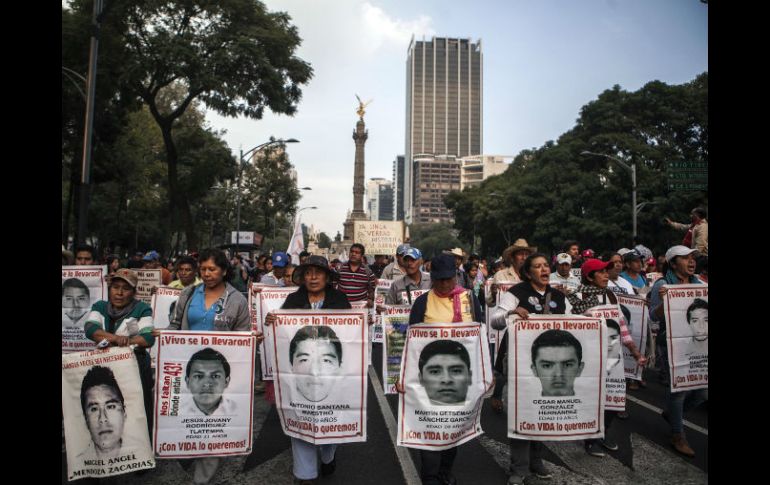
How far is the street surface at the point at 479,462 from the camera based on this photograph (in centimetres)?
458

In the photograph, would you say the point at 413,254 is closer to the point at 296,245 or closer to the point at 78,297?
the point at 78,297

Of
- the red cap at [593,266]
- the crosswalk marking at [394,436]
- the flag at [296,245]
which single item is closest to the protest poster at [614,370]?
the red cap at [593,266]

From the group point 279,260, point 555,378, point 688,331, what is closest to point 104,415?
point 555,378

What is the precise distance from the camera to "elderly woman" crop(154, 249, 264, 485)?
4.57m

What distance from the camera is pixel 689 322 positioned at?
209 inches

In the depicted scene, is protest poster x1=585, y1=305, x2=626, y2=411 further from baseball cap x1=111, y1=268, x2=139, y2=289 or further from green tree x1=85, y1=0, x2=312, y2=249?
green tree x1=85, y1=0, x2=312, y2=249

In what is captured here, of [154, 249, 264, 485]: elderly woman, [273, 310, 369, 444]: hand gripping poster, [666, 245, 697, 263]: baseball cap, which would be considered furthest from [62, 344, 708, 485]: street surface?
[666, 245, 697, 263]: baseball cap

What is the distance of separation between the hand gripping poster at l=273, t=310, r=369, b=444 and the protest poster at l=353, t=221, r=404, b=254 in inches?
798

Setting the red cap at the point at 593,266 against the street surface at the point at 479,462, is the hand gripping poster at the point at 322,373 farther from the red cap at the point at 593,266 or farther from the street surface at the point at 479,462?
the red cap at the point at 593,266

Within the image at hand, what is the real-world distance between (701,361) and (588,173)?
31.6 metres

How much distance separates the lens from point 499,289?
8.09m

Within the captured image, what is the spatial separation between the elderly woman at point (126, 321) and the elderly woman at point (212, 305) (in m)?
A: 0.23
